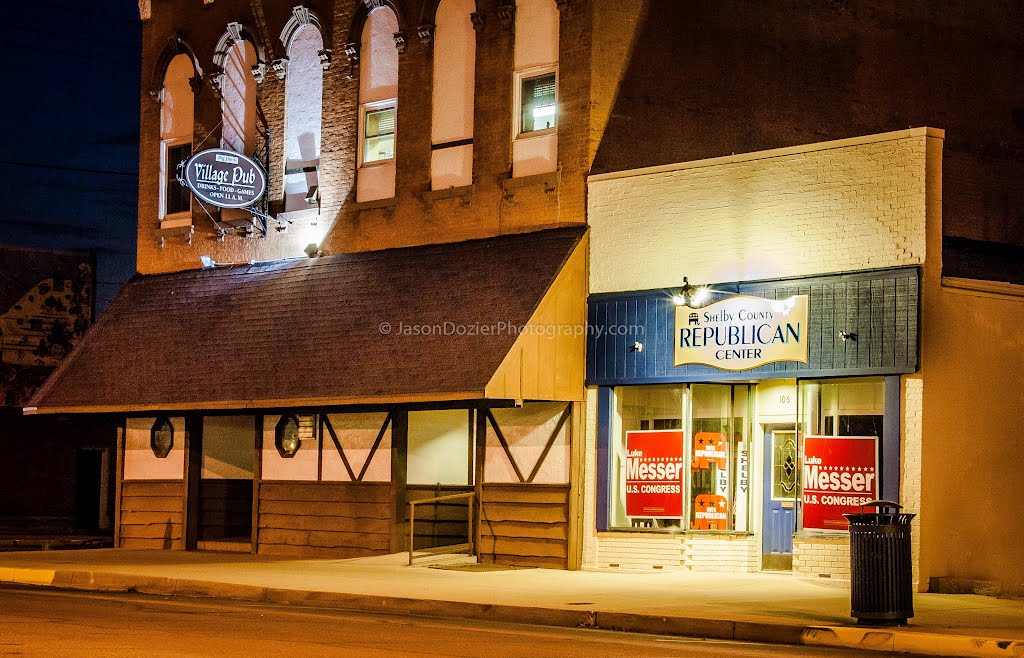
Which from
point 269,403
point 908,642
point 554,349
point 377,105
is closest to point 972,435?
point 908,642

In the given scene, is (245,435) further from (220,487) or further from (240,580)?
(240,580)

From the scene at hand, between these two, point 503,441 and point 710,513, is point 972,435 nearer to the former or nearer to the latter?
point 710,513

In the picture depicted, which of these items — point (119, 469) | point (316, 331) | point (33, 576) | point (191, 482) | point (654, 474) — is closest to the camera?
point (33, 576)

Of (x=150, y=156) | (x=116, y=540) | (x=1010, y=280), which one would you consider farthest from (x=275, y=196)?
(x=1010, y=280)

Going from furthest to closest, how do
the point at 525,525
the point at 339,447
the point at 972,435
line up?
the point at 339,447 < the point at 525,525 < the point at 972,435

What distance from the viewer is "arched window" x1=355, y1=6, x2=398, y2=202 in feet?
78.2

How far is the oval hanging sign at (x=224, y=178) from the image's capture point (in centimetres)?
2433

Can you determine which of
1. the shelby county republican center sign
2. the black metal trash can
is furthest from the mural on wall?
the black metal trash can

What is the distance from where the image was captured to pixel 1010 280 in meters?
22.4

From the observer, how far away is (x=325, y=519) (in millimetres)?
23859

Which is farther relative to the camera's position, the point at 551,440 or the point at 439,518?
the point at 439,518

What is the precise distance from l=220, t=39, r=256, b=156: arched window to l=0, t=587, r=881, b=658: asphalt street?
38.5 feet

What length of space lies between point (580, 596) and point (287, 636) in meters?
4.62

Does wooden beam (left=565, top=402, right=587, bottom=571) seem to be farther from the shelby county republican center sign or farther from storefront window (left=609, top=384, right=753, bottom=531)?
the shelby county republican center sign
